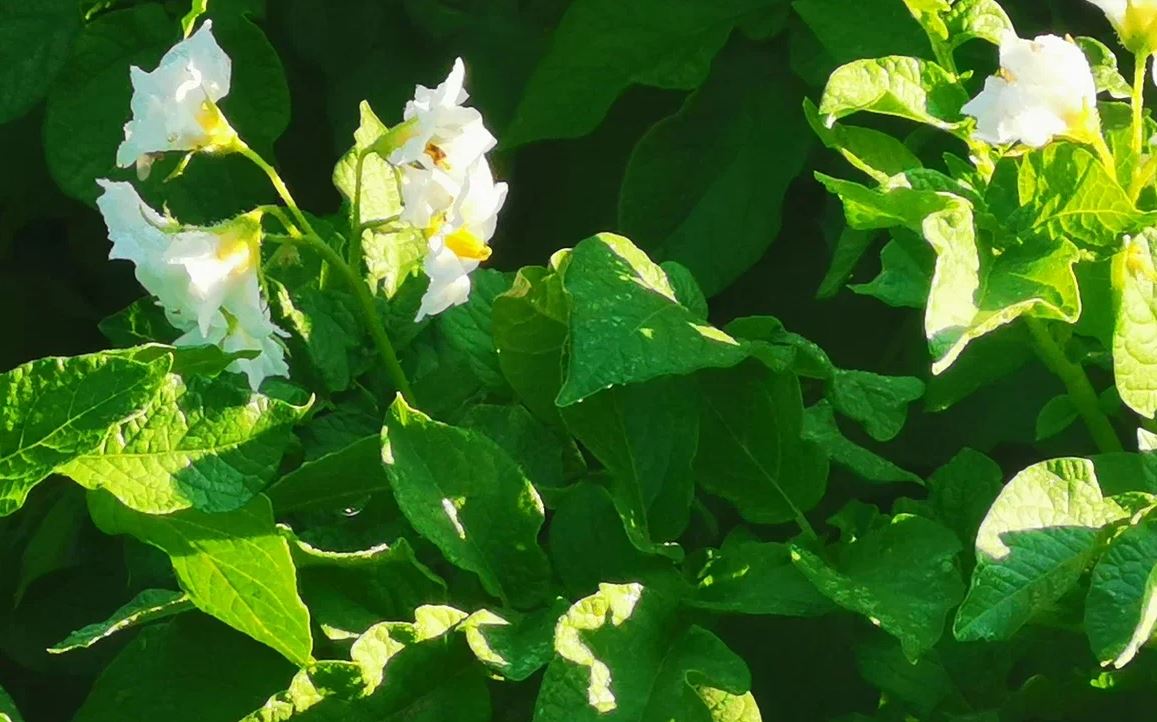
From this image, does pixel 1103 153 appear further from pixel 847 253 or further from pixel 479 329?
pixel 479 329

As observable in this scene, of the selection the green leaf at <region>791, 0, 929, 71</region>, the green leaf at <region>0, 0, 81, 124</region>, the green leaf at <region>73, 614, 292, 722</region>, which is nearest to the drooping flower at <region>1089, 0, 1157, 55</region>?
the green leaf at <region>791, 0, 929, 71</region>

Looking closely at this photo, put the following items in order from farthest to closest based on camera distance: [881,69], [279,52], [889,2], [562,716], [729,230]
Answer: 1. [279,52]
2. [729,230]
3. [889,2]
4. [881,69]
5. [562,716]

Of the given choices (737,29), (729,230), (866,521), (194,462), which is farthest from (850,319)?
(194,462)

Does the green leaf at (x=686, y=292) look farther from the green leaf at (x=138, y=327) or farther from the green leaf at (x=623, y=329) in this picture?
the green leaf at (x=138, y=327)

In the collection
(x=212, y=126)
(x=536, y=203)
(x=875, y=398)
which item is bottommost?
(x=536, y=203)

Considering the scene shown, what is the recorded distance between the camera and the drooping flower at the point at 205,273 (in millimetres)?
741

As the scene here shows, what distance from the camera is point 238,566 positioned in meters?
0.65

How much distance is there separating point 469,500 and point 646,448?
114 millimetres

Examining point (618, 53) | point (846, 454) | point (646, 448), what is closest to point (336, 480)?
point (646, 448)

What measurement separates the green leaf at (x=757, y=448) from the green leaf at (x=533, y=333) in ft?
Result: 0.29

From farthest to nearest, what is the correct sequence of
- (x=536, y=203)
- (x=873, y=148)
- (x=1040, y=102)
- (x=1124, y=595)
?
(x=536, y=203), (x=873, y=148), (x=1040, y=102), (x=1124, y=595)

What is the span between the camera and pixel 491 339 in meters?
0.84

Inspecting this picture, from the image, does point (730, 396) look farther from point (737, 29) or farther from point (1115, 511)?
point (737, 29)

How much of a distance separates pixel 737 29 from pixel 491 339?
44cm
